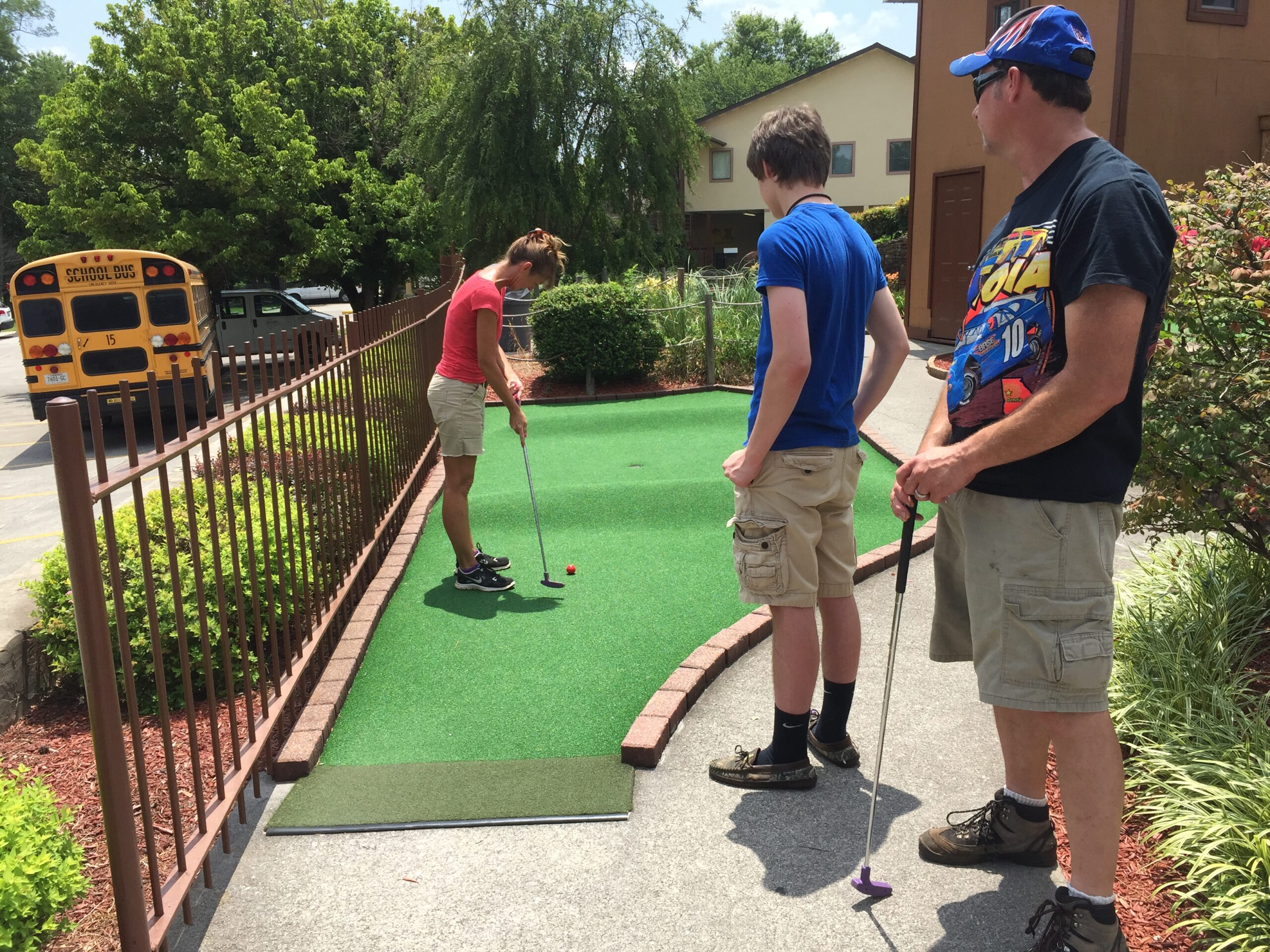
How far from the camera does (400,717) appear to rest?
12.8 ft

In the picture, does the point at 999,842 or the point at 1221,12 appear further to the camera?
the point at 1221,12

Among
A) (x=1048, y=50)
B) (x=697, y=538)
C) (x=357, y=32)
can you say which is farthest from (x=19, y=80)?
(x=1048, y=50)

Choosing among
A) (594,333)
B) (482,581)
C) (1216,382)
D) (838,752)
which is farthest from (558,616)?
(594,333)

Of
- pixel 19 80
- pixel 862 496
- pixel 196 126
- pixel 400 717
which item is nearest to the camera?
pixel 400 717

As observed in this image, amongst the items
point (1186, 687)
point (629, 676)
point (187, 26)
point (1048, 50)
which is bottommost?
point (629, 676)

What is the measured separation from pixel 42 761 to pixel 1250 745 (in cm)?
385

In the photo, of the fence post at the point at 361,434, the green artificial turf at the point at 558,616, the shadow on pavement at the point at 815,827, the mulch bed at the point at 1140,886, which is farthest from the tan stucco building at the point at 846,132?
the mulch bed at the point at 1140,886

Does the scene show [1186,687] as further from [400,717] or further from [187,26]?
[187,26]

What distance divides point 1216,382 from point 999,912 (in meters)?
2.03

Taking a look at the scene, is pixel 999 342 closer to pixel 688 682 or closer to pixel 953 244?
pixel 688 682

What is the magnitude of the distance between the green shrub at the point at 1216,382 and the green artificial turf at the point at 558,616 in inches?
81.5

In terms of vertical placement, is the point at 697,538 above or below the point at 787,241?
below

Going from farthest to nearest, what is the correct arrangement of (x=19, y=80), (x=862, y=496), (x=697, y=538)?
(x=19, y=80) < (x=862, y=496) < (x=697, y=538)

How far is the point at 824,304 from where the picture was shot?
2965 millimetres
